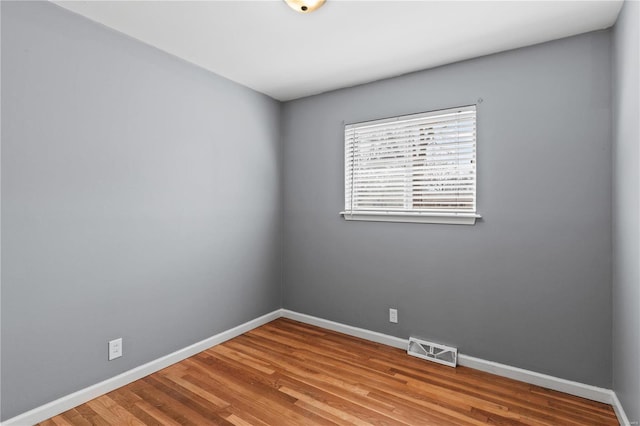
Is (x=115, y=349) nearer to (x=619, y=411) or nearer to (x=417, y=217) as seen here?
(x=417, y=217)

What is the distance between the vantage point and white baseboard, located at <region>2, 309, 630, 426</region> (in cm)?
198

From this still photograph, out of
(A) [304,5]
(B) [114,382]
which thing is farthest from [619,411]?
(B) [114,382]

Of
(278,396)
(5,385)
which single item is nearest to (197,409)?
(278,396)

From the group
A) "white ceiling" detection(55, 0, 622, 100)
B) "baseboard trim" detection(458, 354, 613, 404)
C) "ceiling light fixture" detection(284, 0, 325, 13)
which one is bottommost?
"baseboard trim" detection(458, 354, 613, 404)

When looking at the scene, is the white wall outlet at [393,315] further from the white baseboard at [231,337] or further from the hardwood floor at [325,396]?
the hardwood floor at [325,396]

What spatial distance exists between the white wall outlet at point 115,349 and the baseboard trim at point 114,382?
144 mm

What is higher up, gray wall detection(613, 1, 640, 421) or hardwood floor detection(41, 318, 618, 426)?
gray wall detection(613, 1, 640, 421)

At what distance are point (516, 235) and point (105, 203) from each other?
9.66 ft

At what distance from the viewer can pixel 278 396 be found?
225 cm

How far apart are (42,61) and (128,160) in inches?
28.4

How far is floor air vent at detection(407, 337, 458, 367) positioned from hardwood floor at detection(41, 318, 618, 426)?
69 mm

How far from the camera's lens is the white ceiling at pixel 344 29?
6.60 ft

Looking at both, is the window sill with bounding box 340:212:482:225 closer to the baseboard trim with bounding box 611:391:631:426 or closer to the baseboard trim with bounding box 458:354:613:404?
the baseboard trim with bounding box 458:354:613:404

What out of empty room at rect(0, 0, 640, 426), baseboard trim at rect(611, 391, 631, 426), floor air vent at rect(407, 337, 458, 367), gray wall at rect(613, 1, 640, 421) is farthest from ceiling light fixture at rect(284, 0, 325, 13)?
baseboard trim at rect(611, 391, 631, 426)
